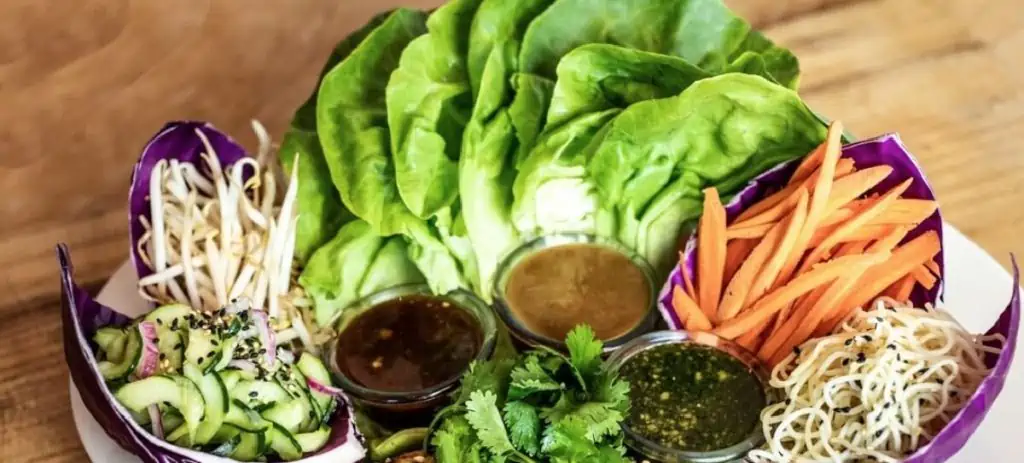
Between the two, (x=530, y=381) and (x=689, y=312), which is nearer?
(x=530, y=381)

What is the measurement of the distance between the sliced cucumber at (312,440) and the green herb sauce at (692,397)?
0.53 m

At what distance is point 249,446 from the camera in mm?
1729

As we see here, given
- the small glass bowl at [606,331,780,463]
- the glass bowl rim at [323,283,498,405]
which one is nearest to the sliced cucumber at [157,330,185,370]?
the glass bowl rim at [323,283,498,405]

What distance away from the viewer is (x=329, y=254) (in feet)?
7.18

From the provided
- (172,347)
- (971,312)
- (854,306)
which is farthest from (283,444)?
(971,312)

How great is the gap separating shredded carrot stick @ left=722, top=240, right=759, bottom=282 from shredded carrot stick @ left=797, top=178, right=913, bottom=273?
0.12 metres

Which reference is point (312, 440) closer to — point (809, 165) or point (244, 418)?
point (244, 418)

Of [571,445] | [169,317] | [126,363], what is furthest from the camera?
[169,317]

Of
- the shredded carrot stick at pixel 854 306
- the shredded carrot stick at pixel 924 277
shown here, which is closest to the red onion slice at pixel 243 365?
the shredded carrot stick at pixel 854 306

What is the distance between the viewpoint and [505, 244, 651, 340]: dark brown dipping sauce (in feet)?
6.91

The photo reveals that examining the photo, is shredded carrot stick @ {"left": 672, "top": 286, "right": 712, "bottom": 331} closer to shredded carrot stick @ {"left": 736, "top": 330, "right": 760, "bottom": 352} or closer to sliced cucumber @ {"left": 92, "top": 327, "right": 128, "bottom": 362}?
shredded carrot stick @ {"left": 736, "top": 330, "right": 760, "bottom": 352}

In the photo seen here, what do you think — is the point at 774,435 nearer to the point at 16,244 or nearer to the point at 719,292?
the point at 719,292

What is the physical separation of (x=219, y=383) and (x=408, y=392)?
38cm

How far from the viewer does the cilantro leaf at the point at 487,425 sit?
5.50 feet
